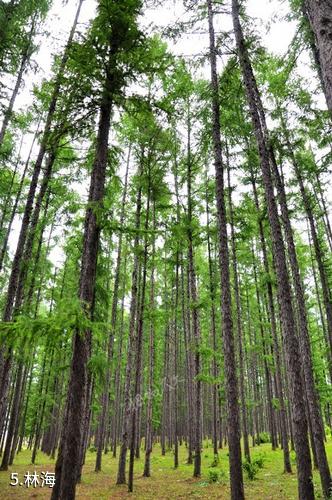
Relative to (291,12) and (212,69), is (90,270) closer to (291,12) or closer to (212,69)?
(212,69)

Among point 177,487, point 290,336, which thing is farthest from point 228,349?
point 177,487

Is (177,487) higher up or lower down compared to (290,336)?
lower down

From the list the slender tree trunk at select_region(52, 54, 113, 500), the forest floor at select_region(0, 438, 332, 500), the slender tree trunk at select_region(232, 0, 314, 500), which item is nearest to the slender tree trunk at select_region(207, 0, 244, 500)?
the slender tree trunk at select_region(232, 0, 314, 500)

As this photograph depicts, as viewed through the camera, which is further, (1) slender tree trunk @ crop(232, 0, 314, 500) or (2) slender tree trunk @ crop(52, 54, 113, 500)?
(1) slender tree trunk @ crop(232, 0, 314, 500)

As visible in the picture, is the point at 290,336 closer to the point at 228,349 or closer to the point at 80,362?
the point at 228,349

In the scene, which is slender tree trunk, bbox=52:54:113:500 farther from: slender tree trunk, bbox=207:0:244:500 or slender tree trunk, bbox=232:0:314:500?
slender tree trunk, bbox=232:0:314:500

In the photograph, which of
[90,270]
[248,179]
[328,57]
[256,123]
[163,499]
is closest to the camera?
[328,57]

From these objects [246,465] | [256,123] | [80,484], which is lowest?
[80,484]

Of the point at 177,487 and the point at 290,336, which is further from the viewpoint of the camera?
the point at 177,487

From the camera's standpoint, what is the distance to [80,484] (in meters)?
13.4

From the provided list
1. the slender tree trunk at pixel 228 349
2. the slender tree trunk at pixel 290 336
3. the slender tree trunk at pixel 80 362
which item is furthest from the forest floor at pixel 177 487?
the slender tree trunk at pixel 80 362

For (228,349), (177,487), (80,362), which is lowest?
(177,487)

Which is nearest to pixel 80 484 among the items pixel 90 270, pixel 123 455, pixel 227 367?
pixel 123 455

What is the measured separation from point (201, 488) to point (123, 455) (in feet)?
10.4
